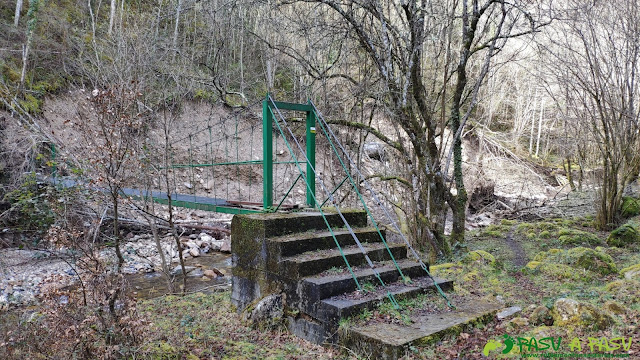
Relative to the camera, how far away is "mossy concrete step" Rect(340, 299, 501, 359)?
2.46 m

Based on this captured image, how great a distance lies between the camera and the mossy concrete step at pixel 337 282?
9.73 feet

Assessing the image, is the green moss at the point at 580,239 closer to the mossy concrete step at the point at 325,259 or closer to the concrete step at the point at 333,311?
the mossy concrete step at the point at 325,259

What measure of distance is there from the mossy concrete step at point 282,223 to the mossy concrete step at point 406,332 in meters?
1.05

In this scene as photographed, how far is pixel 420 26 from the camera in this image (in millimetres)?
4570

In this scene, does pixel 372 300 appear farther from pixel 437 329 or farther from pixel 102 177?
pixel 102 177

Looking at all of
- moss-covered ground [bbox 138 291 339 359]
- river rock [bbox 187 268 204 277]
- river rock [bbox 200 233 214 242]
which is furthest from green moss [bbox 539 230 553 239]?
river rock [bbox 200 233 214 242]

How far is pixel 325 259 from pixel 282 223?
49 centimetres

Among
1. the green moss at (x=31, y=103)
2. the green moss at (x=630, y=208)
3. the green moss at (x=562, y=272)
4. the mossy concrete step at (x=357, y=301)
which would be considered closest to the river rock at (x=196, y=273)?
the mossy concrete step at (x=357, y=301)


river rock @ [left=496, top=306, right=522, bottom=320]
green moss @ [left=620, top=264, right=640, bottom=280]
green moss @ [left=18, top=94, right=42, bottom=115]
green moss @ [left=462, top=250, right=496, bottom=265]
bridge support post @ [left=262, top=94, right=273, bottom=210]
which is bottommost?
green moss @ [left=462, top=250, right=496, bottom=265]

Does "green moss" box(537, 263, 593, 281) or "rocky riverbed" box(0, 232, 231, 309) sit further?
"rocky riverbed" box(0, 232, 231, 309)

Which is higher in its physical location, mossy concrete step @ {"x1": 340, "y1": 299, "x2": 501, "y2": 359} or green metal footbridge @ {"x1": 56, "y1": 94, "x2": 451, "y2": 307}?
green metal footbridge @ {"x1": 56, "y1": 94, "x2": 451, "y2": 307}

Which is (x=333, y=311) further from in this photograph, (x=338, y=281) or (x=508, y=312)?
(x=508, y=312)

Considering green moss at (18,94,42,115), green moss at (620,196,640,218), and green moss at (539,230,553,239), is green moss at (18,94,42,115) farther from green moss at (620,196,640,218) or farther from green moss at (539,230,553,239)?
green moss at (620,196,640,218)

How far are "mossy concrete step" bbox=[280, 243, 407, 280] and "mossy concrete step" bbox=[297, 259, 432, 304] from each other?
8 centimetres
